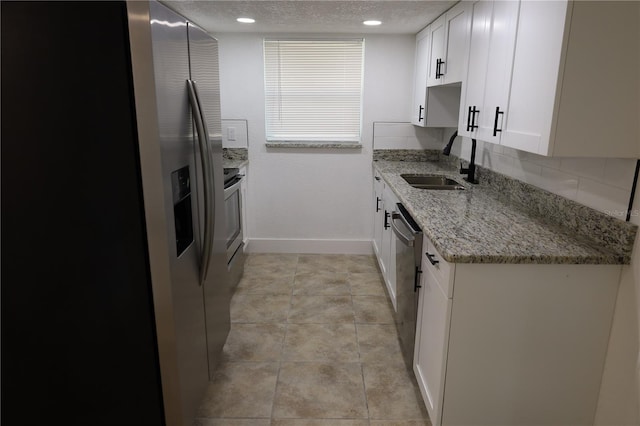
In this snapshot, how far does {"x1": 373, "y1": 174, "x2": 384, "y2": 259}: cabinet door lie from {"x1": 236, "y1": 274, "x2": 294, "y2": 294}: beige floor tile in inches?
32.4

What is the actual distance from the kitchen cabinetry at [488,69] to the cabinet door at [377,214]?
1191 mm

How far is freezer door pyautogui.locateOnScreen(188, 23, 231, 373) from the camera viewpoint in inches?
70.6

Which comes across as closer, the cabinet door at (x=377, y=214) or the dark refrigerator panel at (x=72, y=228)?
the dark refrigerator panel at (x=72, y=228)

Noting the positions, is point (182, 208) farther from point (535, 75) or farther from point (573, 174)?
point (573, 174)

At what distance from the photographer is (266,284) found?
A: 3.55 meters

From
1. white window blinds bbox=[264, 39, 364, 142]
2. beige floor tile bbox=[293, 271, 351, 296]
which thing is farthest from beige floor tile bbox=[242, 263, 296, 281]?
white window blinds bbox=[264, 39, 364, 142]

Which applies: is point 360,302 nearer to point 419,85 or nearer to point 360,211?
point 360,211

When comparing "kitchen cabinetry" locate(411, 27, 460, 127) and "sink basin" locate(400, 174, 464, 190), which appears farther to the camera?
"kitchen cabinetry" locate(411, 27, 460, 127)

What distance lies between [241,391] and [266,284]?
139 cm

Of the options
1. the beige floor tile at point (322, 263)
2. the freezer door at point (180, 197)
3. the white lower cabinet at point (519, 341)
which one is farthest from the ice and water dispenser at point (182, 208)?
the beige floor tile at point (322, 263)

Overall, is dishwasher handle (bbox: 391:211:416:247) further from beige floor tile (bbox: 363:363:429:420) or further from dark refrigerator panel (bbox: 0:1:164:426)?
dark refrigerator panel (bbox: 0:1:164:426)

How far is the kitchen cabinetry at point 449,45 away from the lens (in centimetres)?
252

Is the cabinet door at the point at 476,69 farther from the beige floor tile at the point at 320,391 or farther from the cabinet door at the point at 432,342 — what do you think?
the beige floor tile at the point at 320,391

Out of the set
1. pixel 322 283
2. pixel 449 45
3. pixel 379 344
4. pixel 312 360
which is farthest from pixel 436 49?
pixel 312 360
